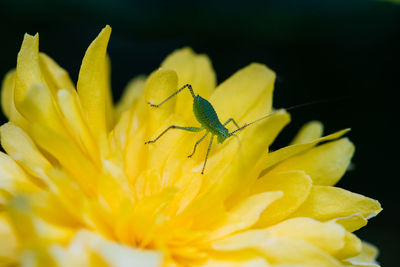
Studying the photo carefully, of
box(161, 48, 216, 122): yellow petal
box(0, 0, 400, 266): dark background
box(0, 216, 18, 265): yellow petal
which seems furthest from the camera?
box(0, 0, 400, 266): dark background

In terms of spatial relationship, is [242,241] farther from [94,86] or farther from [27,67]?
[27,67]

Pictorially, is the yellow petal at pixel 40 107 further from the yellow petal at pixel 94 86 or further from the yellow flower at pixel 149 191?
the yellow petal at pixel 94 86

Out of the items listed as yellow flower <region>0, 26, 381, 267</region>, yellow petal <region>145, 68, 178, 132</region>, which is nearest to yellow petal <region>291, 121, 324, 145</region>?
yellow flower <region>0, 26, 381, 267</region>

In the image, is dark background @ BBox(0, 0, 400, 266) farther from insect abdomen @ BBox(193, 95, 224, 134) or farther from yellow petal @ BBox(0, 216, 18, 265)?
yellow petal @ BBox(0, 216, 18, 265)

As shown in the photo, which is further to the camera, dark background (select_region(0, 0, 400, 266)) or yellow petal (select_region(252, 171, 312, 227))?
dark background (select_region(0, 0, 400, 266))

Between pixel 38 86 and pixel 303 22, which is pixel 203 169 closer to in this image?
pixel 38 86

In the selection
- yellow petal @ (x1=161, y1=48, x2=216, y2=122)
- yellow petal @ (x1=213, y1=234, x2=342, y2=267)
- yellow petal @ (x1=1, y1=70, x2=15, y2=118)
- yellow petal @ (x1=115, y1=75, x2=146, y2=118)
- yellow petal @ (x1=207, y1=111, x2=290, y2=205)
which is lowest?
yellow petal @ (x1=213, y1=234, x2=342, y2=267)

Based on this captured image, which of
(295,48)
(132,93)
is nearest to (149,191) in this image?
(132,93)
